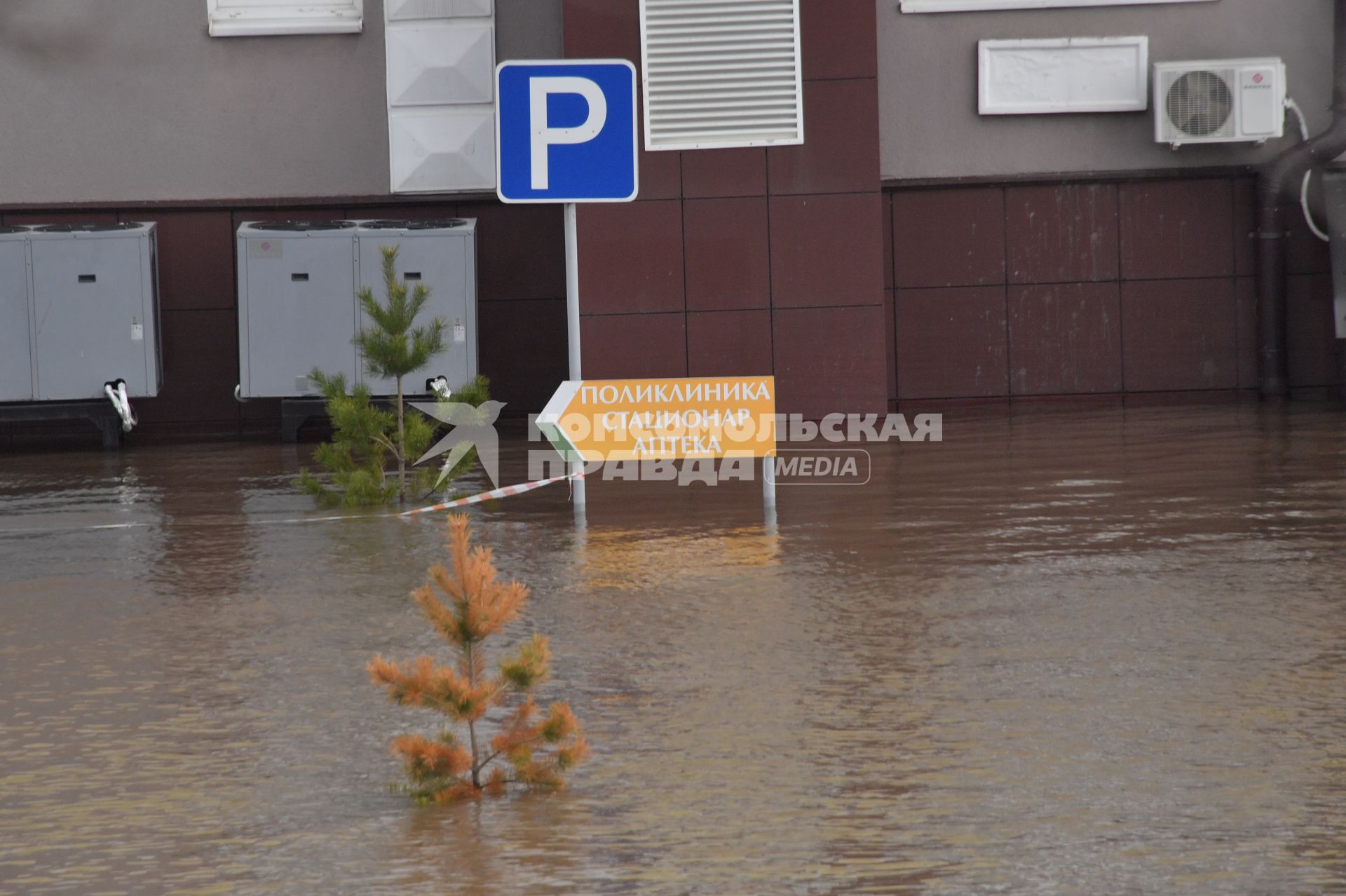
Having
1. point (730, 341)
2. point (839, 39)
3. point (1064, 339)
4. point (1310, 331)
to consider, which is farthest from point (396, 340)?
point (1310, 331)

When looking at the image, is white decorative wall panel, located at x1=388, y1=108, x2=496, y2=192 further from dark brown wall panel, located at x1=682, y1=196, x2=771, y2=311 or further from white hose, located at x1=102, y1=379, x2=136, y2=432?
white hose, located at x1=102, y1=379, x2=136, y2=432

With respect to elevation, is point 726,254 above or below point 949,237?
below

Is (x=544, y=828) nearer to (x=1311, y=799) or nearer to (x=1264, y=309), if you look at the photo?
(x=1311, y=799)

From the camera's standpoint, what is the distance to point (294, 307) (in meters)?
17.8

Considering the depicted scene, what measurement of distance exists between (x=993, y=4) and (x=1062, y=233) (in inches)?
115

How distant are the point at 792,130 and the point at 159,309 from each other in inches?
314

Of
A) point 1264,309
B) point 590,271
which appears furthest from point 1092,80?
point 590,271

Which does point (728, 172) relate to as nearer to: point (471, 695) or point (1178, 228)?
point (1178, 228)

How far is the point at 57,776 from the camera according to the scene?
481cm

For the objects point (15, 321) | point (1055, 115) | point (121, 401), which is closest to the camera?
point (121, 401)

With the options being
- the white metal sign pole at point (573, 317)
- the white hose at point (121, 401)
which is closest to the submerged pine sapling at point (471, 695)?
the white metal sign pole at point (573, 317)

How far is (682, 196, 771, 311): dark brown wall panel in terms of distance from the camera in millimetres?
17141

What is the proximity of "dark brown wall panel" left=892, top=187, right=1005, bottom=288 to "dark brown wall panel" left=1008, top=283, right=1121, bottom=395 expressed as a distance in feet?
1.79

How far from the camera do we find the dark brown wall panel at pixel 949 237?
19.2 m
